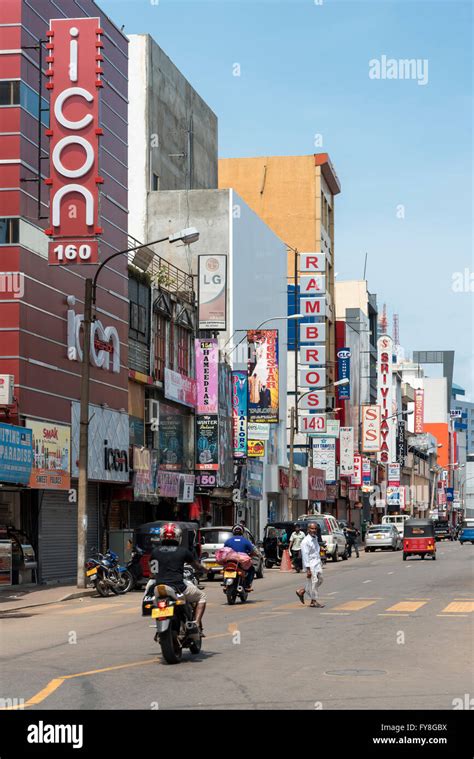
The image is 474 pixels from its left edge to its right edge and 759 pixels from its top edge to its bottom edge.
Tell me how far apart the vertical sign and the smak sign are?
80.9 m

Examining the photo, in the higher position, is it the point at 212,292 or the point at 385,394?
the point at 385,394

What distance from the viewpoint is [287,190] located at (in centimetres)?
9569

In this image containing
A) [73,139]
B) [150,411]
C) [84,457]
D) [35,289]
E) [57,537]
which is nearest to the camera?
[73,139]

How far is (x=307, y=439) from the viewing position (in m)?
81.8

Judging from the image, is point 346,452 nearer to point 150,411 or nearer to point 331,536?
point 331,536

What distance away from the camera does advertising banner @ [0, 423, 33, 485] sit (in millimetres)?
29234

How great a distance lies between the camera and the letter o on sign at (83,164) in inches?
1237

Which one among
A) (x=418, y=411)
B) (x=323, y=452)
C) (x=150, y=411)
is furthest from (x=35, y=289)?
(x=418, y=411)

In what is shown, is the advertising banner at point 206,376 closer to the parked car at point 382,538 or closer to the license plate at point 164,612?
the parked car at point 382,538

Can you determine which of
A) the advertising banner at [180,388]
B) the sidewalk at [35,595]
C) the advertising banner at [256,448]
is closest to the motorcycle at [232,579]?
the sidewalk at [35,595]

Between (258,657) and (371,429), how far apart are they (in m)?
90.8

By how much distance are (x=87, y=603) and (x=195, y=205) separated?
36305mm

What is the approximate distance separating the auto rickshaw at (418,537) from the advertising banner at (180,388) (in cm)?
1149
